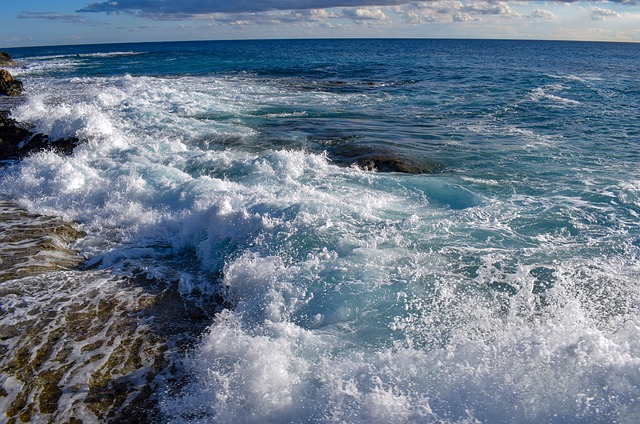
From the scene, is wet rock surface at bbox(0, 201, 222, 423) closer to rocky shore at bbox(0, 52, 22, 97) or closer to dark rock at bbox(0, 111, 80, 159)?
Result: dark rock at bbox(0, 111, 80, 159)

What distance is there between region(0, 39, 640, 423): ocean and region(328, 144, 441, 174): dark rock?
7 cm

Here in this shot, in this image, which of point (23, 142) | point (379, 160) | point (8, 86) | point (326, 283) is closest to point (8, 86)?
point (8, 86)

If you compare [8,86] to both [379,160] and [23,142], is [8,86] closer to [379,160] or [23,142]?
[23,142]

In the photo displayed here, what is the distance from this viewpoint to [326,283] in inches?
222

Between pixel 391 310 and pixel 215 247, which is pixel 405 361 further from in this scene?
pixel 215 247

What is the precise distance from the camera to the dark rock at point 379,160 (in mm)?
10242

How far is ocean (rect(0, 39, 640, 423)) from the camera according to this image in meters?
4.02

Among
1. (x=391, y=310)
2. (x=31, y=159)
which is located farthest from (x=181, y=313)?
(x=31, y=159)

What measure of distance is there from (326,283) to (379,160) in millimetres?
5587

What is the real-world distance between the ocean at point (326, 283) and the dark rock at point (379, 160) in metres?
0.07

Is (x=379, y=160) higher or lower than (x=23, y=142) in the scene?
lower

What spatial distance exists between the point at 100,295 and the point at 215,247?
67.1 inches

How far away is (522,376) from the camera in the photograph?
4066mm

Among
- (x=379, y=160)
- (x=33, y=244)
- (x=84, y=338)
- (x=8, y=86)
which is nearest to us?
(x=84, y=338)
